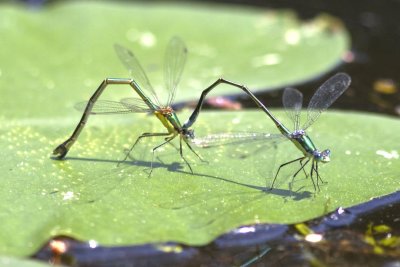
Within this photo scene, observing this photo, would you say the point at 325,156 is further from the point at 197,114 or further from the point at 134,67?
the point at 134,67

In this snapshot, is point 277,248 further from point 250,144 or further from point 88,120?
point 88,120

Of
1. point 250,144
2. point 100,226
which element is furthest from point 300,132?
point 100,226

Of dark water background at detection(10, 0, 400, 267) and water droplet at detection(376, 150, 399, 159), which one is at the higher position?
water droplet at detection(376, 150, 399, 159)

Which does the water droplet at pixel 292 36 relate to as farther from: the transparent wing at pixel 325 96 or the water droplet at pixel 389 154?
the water droplet at pixel 389 154

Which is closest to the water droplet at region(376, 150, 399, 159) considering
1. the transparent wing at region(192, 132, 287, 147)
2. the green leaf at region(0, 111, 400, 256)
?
the green leaf at region(0, 111, 400, 256)

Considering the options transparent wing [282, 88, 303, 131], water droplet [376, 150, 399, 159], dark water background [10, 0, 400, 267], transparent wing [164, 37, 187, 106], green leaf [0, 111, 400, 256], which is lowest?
dark water background [10, 0, 400, 267]

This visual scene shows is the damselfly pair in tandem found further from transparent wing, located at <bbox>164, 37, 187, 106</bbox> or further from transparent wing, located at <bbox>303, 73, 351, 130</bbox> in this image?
transparent wing, located at <bbox>164, 37, 187, 106</bbox>

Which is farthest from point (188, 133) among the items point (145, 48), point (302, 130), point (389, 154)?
point (145, 48)
